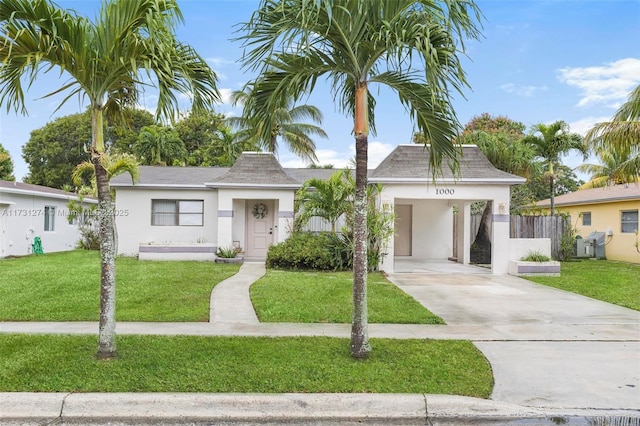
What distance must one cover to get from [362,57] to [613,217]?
20.4m

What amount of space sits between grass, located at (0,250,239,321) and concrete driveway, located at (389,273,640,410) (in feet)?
16.0

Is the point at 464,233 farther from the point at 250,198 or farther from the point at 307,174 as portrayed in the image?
the point at 250,198

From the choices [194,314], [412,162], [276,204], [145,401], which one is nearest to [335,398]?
[145,401]

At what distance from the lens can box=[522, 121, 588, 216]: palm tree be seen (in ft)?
63.6

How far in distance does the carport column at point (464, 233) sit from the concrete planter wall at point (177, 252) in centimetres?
969

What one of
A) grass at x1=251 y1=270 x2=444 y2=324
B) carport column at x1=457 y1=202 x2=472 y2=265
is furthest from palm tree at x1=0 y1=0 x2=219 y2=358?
carport column at x1=457 y1=202 x2=472 y2=265

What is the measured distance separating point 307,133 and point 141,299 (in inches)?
786

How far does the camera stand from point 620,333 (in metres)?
7.23

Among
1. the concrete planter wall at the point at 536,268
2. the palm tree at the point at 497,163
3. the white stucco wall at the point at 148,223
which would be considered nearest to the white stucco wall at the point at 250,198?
the white stucco wall at the point at 148,223

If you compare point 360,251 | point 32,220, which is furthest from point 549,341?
point 32,220

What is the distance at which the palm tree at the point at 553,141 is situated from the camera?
19391mm

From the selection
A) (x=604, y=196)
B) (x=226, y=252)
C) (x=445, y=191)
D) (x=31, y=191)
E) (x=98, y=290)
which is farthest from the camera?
(x=604, y=196)

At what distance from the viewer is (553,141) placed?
64.0ft

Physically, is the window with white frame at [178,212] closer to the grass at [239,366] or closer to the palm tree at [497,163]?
the palm tree at [497,163]
